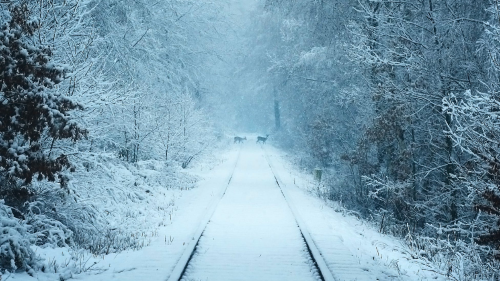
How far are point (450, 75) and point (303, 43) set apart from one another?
50.0 feet

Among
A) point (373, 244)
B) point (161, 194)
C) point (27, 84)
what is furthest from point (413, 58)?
point (161, 194)

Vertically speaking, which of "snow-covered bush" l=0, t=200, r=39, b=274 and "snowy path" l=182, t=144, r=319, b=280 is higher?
"snow-covered bush" l=0, t=200, r=39, b=274

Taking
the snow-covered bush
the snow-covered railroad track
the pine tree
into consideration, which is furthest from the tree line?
the snow-covered bush

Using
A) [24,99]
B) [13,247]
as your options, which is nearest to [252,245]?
[13,247]

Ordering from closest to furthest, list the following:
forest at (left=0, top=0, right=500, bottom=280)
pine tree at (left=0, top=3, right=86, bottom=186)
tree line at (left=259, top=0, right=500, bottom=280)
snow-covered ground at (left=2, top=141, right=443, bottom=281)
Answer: pine tree at (left=0, top=3, right=86, bottom=186) < forest at (left=0, top=0, right=500, bottom=280) < snow-covered ground at (left=2, top=141, right=443, bottom=281) < tree line at (left=259, top=0, right=500, bottom=280)

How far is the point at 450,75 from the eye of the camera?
8609mm

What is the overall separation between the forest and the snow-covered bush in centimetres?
2

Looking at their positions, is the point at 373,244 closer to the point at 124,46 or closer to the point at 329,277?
the point at 329,277

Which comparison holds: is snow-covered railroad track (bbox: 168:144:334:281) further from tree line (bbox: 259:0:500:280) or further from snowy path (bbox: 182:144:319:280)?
tree line (bbox: 259:0:500:280)

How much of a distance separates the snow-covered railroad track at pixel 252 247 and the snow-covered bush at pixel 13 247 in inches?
77.7

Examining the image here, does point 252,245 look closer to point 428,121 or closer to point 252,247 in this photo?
point 252,247

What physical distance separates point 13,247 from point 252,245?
402cm

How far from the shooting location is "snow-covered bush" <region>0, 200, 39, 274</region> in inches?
191

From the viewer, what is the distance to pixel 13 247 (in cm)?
494
